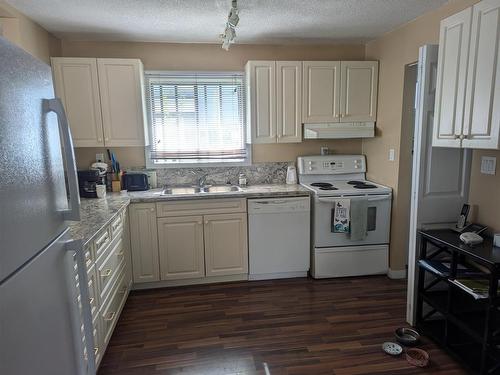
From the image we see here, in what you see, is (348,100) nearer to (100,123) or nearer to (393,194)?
(393,194)

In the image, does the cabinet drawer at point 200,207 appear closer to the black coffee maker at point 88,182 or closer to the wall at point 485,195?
the black coffee maker at point 88,182

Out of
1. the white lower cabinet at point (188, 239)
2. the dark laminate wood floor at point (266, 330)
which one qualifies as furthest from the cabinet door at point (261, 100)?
the dark laminate wood floor at point (266, 330)

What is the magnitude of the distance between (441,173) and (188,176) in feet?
7.93

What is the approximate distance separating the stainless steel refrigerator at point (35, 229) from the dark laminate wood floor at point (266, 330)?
123cm

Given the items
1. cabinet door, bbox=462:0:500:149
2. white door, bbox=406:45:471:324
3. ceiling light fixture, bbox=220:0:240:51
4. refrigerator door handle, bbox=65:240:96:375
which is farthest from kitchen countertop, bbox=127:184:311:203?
refrigerator door handle, bbox=65:240:96:375

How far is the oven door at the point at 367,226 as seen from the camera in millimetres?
3188

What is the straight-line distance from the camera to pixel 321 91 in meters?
3.39

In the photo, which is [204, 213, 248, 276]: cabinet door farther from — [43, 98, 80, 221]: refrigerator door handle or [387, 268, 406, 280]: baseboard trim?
[43, 98, 80, 221]: refrigerator door handle

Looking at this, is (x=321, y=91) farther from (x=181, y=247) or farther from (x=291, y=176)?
(x=181, y=247)

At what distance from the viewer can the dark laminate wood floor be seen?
6.94 ft

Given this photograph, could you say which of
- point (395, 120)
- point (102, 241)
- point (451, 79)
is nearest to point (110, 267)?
point (102, 241)

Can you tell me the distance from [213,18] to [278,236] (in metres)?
2.04

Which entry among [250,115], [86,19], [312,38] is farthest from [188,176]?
[312,38]

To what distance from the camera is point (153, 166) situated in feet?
11.7
